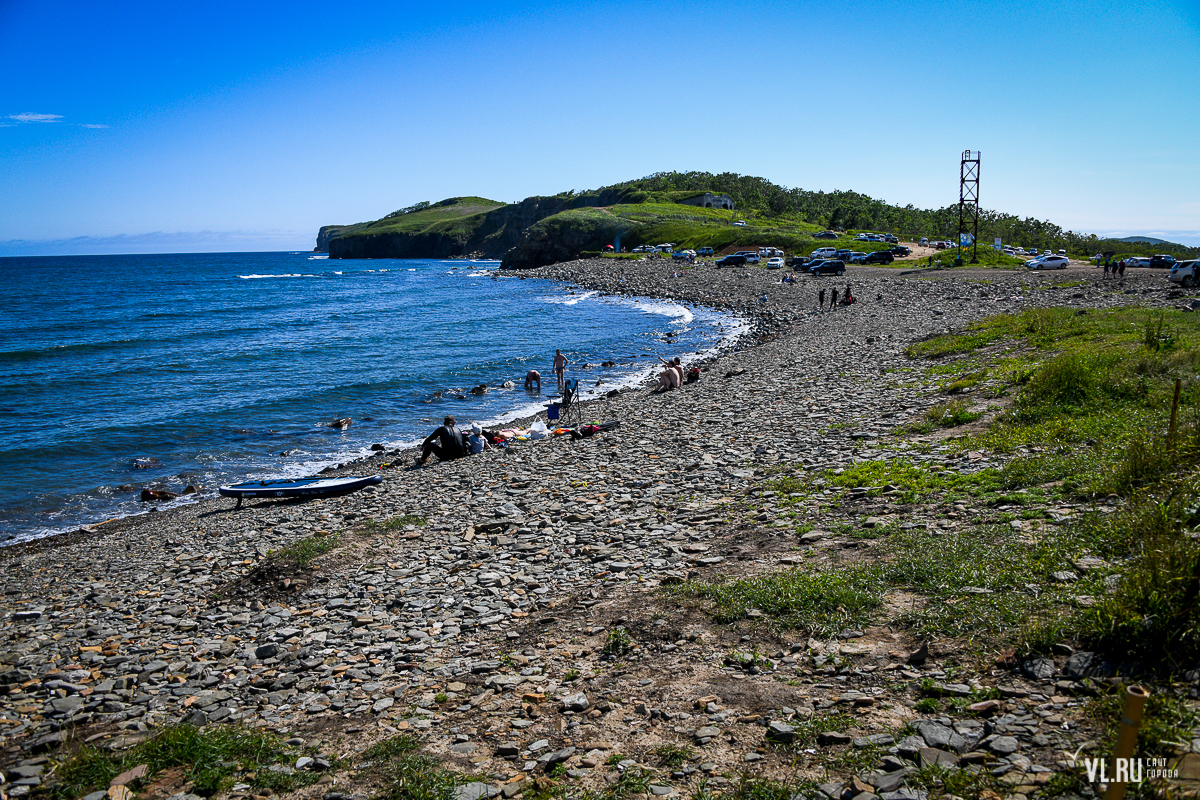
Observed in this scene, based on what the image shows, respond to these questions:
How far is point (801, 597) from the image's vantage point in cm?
795

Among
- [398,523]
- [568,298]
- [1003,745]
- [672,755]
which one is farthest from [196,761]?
[568,298]

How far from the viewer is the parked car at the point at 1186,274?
36.5 m

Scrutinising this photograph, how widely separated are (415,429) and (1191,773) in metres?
26.6

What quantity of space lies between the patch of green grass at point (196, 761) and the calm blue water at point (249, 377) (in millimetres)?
15728

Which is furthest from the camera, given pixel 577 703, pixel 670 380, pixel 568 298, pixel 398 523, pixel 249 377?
→ pixel 568 298

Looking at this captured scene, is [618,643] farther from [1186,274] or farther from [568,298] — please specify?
[568,298]

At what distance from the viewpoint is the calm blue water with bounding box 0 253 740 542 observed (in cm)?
2319

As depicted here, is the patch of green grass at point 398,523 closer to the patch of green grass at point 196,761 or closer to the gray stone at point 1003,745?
the patch of green grass at point 196,761

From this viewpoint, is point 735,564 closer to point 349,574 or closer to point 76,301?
point 349,574

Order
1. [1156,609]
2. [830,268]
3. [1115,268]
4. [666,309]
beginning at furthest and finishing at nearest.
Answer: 1. [830,268]
2. [666,309]
3. [1115,268]
4. [1156,609]

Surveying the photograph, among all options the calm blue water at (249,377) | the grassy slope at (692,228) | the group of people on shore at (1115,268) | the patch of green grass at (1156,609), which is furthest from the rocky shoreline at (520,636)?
the grassy slope at (692,228)

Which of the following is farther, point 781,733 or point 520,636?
point 520,636

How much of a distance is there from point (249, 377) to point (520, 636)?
118ft

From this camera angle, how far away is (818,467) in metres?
13.4
